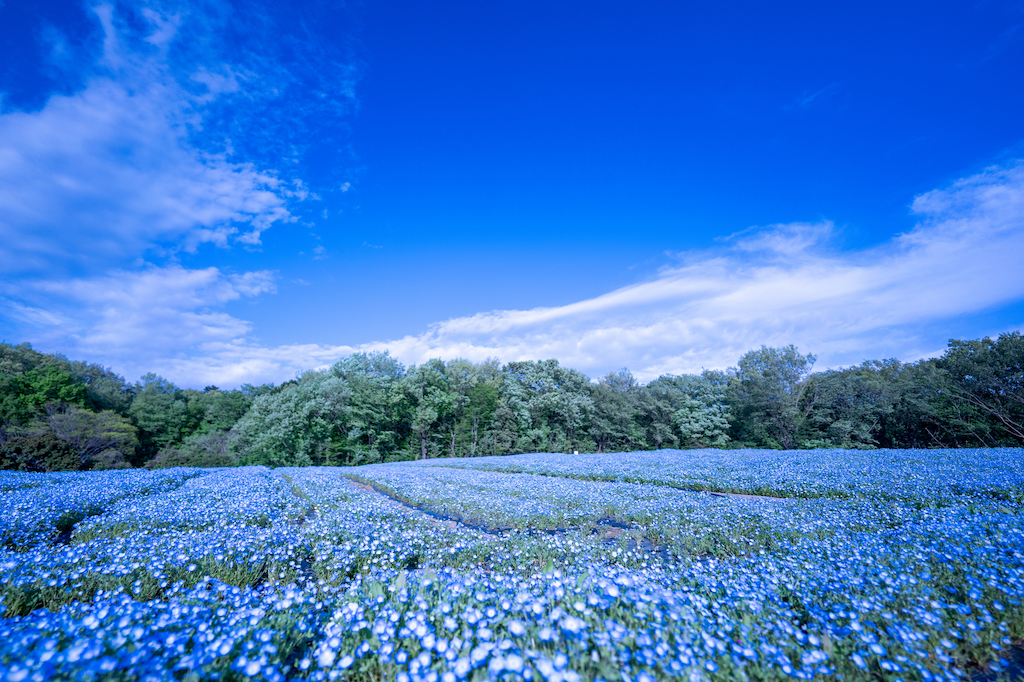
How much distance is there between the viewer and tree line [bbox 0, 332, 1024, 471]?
136 feet

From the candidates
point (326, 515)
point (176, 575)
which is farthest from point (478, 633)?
point (326, 515)

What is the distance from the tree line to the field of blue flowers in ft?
117

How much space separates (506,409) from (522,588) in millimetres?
54171

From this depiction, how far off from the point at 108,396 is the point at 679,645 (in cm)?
8982

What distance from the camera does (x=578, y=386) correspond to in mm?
63531

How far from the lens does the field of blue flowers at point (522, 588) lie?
3129mm

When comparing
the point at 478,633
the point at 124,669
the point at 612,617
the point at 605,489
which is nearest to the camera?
the point at 124,669

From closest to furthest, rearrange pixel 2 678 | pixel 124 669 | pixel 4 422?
1. pixel 2 678
2. pixel 124 669
3. pixel 4 422

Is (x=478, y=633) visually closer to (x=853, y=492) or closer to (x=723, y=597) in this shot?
(x=723, y=597)

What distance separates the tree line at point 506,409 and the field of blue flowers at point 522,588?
3558cm

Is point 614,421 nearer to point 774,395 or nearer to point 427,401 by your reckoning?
point 774,395

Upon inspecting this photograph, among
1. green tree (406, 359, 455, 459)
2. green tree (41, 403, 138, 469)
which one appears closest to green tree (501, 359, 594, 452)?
green tree (406, 359, 455, 459)

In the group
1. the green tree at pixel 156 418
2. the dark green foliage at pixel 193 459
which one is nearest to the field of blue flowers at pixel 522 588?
the dark green foliage at pixel 193 459

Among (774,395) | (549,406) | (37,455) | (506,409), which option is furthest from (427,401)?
(774,395)
